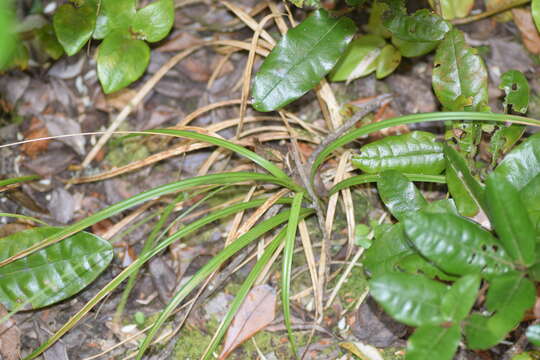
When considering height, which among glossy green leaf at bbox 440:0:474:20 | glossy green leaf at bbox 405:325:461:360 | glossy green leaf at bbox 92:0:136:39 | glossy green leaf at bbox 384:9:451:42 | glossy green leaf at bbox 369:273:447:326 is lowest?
glossy green leaf at bbox 405:325:461:360

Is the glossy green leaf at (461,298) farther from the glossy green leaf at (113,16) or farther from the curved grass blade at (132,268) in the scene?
the glossy green leaf at (113,16)

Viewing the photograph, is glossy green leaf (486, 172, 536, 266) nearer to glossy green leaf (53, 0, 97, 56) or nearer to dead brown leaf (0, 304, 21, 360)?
Answer: glossy green leaf (53, 0, 97, 56)

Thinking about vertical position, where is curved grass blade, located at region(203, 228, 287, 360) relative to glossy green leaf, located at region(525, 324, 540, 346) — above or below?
below

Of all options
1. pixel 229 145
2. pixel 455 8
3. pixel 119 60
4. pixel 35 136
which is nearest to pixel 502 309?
pixel 229 145

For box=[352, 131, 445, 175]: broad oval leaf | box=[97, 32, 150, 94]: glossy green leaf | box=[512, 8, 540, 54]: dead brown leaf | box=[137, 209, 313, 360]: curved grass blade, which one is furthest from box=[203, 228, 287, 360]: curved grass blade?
box=[512, 8, 540, 54]: dead brown leaf

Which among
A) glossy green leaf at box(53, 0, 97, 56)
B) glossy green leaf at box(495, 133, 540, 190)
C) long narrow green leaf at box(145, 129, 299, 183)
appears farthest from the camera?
glossy green leaf at box(53, 0, 97, 56)

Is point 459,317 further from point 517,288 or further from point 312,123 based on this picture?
point 312,123

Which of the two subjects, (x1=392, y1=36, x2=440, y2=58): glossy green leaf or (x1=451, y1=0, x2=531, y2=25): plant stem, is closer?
(x1=392, y1=36, x2=440, y2=58): glossy green leaf
